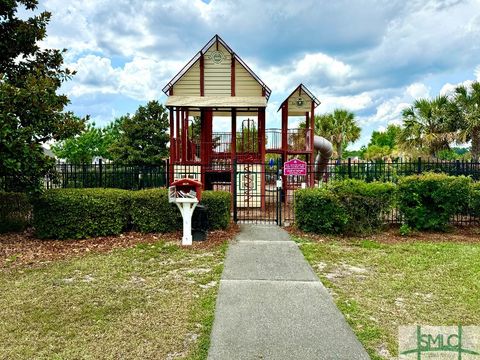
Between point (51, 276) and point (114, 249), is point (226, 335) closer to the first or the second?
point (51, 276)

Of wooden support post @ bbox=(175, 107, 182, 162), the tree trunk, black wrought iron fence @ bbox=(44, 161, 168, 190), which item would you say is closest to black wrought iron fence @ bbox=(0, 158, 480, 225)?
black wrought iron fence @ bbox=(44, 161, 168, 190)

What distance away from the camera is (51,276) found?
6.09 m

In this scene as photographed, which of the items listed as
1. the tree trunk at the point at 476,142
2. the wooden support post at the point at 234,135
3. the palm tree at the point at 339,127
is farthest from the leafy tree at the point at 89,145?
the tree trunk at the point at 476,142

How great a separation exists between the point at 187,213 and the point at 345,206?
404 cm

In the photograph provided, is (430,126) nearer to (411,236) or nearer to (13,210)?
(411,236)

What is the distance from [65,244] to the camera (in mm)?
8375

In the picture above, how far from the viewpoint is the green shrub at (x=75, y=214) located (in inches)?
341

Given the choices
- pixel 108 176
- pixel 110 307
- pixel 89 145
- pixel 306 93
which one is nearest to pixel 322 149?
pixel 306 93

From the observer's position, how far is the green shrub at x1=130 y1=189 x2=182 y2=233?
9.11m

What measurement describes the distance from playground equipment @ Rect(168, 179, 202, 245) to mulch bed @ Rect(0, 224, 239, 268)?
34 cm

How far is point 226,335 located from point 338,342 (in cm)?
122

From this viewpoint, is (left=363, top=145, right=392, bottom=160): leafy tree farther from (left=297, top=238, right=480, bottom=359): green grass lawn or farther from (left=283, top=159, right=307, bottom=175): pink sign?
(left=297, top=238, right=480, bottom=359): green grass lawn

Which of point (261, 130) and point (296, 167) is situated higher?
point (261, 130)

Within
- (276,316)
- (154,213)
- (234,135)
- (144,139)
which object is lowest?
(276,316)
